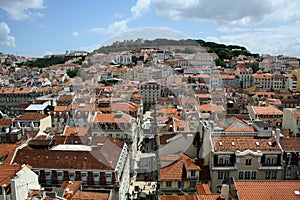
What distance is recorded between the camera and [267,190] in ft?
35.2

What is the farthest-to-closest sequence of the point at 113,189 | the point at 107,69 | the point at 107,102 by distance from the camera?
the point at 107,69 < the point at 107,102 < the point at 113,189

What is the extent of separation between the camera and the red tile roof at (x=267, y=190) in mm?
10375

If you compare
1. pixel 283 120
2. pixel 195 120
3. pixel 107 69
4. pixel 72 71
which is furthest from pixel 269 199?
pixel 72 71

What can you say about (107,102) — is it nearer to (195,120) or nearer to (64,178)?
(195,120)

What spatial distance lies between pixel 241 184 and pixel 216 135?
20.9ft

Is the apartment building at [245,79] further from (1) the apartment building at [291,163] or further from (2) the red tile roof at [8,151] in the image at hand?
(2) the red tile roof at [8,151]

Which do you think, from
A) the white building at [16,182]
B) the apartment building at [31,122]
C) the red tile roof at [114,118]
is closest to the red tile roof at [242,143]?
the red tile roof at [114,118]

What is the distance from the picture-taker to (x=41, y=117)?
27.2 m

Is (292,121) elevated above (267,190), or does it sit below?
below

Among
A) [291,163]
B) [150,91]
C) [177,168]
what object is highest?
[150,91]

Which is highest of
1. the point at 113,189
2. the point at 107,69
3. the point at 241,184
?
the point at 107,69

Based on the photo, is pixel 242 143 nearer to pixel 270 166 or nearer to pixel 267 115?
pixel 270 166

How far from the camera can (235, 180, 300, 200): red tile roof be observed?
1038cm

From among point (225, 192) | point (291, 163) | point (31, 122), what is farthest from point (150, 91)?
point (225, 192)
